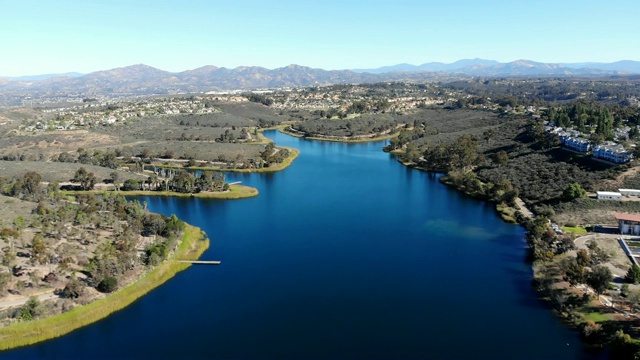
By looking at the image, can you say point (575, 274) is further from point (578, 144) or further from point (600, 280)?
point (578, 144)

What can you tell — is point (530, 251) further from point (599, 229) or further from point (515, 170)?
point (515, 170)

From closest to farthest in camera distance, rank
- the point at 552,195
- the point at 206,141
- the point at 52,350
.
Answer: the point at 52,350, the point at 552,195, the point at 206,141

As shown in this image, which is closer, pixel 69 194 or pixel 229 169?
pixel 69 194

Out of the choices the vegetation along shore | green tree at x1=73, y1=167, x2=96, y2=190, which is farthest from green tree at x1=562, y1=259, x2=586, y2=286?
green tree at x1=73, y1=167, x2=96, y2=190

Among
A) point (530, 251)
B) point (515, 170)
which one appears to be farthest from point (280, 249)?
point (515, 170)

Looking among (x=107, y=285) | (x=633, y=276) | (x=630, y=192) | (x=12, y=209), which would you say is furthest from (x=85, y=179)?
(x=630, y=192)

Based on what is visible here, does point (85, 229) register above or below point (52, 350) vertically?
above

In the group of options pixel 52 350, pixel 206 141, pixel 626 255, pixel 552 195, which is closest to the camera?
pixel 52 350
